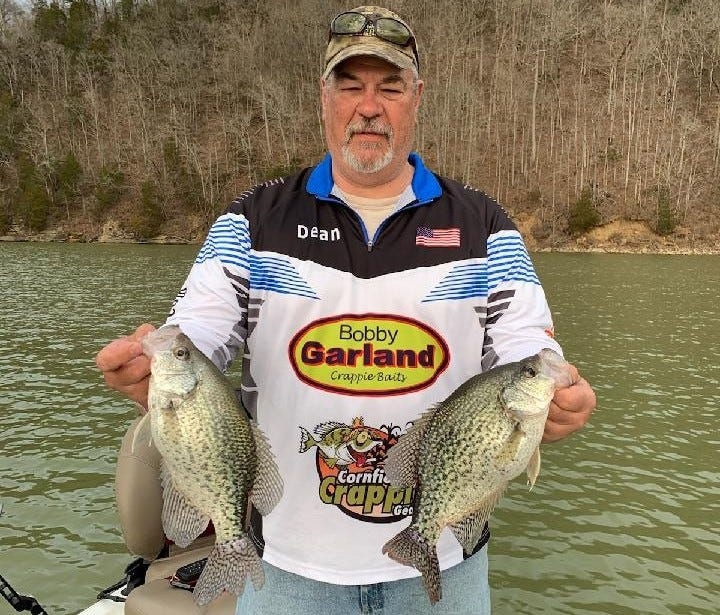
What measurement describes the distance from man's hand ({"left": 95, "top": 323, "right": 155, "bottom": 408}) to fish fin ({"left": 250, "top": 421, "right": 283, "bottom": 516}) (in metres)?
0.47

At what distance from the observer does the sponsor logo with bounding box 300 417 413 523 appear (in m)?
2.77

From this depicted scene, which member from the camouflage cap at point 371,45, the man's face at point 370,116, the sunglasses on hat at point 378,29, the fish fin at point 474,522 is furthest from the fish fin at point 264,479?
the sunglasses on hat at point 378,29

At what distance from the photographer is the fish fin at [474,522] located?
2633mm

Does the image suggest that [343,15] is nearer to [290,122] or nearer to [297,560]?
[297,560]

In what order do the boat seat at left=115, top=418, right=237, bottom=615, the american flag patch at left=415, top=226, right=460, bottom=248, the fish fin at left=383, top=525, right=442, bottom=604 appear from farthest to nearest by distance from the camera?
the boat seat at left=115, top=418, right=237, bottom=615 → the american flag patch at left=415, top=226, right=460, bottom=248 → the fish fin at left=383, top=525, right=442, bottom=604

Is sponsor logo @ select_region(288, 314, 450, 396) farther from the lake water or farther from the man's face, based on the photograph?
the lake water

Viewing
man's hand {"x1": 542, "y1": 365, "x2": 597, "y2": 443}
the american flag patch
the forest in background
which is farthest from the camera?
the forest in background

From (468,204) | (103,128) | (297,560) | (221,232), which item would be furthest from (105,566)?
(103,128)

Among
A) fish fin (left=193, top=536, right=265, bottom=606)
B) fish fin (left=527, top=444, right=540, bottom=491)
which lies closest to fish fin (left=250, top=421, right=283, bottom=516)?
fish fin (left=193, top=536, right=265, bottom=606)

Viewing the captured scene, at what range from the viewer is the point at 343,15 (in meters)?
3.20

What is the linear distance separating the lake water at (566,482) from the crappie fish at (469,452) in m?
5.44

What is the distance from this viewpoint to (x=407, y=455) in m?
2.68

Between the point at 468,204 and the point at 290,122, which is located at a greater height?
the point at 290,122

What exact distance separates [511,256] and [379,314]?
26.8 inches
